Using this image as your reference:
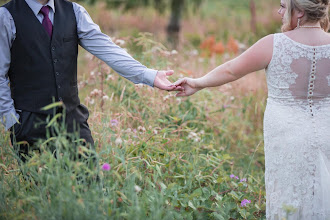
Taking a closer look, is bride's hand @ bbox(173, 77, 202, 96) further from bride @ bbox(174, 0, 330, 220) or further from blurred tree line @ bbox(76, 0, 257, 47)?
blurred tree line @ bbox(76, 0, 257, 47)

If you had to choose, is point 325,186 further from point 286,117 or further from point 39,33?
point 39,33

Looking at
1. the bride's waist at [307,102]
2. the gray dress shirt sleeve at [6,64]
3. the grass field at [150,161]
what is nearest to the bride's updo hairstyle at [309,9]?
the bride's waist at [307,102]

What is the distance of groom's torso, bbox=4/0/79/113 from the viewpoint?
2770 millimetres

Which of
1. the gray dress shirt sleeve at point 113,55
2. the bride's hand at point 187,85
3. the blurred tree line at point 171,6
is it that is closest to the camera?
the gray dress shirt sleeve at point 113,55

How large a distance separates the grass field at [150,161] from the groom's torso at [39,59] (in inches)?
9.6

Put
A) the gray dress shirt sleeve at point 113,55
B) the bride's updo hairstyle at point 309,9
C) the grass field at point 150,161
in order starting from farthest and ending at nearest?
→ the gray dress shirt sleeve at point 113,55 → the bride's updo hairstyle at point 309,9 → the grass field at point 150,161

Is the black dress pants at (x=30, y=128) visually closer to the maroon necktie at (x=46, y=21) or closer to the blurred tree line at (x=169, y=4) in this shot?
the maroon necktie at (x=46, y=21)

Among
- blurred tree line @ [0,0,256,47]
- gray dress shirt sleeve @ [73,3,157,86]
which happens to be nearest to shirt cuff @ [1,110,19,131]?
gray dress shirt sleeve @ [73,3,157,86]

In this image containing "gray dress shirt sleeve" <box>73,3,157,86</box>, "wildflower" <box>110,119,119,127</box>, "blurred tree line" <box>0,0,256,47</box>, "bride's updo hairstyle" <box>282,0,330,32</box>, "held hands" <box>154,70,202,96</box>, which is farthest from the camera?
"blurred tree line" <box>0,0,256,47</box>

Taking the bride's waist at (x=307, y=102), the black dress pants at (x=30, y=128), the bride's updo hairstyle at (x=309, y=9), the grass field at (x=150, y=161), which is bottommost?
the grass field at (x=150, y=161)

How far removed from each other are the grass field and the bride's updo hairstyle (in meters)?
1.20

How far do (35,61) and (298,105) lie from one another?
1.66 m

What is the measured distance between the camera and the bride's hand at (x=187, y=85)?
132 inches

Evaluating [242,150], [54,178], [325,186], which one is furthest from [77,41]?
[242,150]
